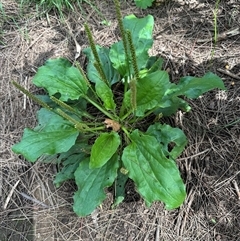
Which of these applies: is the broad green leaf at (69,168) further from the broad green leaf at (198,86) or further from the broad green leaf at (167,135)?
the broad green leaf at (198,86)

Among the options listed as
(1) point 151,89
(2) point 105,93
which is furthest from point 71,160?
(1) point 151,89

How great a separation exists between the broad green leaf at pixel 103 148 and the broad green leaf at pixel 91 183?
0.11 m

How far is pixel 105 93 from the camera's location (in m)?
2.10

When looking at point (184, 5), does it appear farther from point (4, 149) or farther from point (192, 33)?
point (4, 149)

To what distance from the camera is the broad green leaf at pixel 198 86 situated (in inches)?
79.6

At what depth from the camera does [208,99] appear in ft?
7.63

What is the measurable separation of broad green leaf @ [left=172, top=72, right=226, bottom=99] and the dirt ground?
0.20m

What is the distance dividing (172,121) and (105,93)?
45cm

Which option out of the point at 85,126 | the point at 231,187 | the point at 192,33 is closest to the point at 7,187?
the point at 85,126

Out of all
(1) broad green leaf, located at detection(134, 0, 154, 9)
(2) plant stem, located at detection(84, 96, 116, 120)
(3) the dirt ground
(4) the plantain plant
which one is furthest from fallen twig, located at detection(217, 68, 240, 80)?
(2) plant stem, located at detection(84, 96, 116, 120)

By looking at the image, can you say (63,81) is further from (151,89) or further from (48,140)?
(151,89)

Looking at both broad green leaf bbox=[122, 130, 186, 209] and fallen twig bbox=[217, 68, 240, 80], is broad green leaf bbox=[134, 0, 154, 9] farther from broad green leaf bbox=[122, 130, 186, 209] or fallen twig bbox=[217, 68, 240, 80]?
broad green leaf bbox=[122, 130, 186, 209]

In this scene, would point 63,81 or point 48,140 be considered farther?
point 63,81

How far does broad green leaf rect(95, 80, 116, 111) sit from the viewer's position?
2.08 metres
